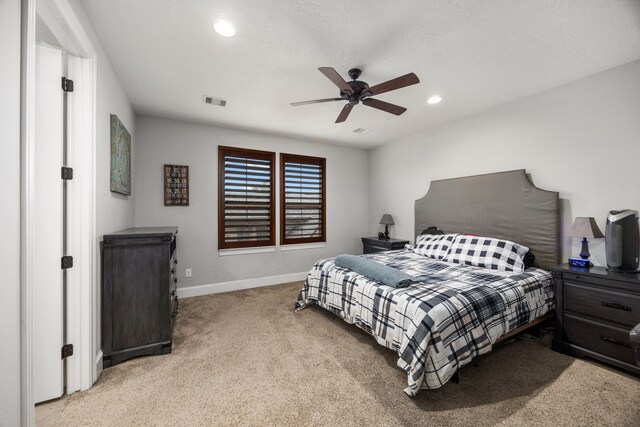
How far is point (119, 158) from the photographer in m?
2.54

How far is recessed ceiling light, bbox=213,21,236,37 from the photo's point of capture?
74.6 inches

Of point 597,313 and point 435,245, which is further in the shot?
point 435,245

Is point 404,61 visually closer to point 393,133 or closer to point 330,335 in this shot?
point 393,133

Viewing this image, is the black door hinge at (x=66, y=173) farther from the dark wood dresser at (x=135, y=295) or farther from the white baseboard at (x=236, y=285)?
the white baseboard at (x=236, y=285)

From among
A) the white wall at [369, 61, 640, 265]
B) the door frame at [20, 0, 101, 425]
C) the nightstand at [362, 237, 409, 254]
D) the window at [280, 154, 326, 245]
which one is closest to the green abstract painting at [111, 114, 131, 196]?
the door frame at [20, 0, 101, 425]

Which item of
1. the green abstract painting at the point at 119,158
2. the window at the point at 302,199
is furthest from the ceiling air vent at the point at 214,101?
the window at the point at 302,199

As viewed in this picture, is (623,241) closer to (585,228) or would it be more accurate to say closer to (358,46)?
(585,228)

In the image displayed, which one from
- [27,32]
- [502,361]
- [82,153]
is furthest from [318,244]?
[27,32]

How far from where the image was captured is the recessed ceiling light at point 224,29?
1895 mm

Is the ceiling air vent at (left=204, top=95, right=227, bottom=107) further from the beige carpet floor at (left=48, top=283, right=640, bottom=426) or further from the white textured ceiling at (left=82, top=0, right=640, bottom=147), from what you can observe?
the beige carpet floor at (left=48, top=283, right=640, bottom=426)

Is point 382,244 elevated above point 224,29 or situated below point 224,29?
below

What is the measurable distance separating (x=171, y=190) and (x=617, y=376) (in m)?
5.08

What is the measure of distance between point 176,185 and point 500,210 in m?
4.48

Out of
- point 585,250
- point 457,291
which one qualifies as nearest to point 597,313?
point 585,250
